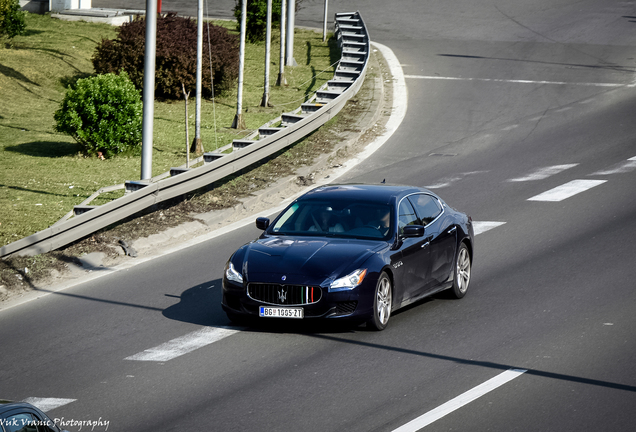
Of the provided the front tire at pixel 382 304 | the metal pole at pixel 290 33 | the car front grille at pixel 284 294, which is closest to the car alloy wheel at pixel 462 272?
the front tire at pixel 382 304

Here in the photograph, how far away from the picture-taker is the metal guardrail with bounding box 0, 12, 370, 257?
12648 mm

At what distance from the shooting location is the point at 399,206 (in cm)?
1094

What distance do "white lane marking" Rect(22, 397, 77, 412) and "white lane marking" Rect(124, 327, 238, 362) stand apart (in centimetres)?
129

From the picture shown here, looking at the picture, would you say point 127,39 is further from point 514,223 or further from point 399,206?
point 399,206

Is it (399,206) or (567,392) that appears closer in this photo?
(567,392)

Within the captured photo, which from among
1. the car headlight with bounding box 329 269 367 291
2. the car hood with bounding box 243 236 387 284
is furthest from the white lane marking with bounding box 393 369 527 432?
the car hood with bounding box 243 236 387 284

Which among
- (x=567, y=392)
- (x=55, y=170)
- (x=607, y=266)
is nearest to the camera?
(x=567, y=392)

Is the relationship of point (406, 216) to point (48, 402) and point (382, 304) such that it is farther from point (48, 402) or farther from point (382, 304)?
point (48, 402)

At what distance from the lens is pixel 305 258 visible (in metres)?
9.80

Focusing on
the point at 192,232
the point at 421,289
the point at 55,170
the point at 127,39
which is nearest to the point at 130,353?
the point at 421,289

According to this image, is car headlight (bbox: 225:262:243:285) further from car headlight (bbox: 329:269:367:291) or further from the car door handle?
the car door handle

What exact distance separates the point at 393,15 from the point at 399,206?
34.9 metres

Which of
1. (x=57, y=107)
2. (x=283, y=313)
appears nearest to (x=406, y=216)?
(x=283, y=313)

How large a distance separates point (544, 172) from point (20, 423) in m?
16.0
